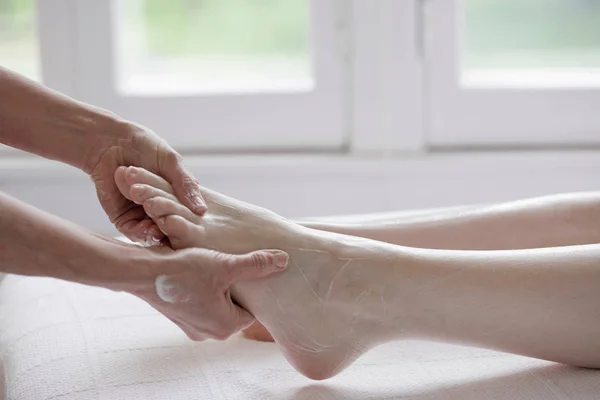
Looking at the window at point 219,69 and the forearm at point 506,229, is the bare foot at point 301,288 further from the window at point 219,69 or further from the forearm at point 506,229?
the window at point 219,69

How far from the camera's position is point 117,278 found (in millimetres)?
965

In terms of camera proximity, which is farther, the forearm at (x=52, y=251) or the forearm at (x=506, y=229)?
the forearm at (x=506, y=229)

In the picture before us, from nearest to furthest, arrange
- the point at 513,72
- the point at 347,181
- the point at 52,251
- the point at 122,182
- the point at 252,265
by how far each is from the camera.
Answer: the point at 52,251 → the point at 252,265 → the point at 122,182 → the point at 347,181 → the point at 513,72

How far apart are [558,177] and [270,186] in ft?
2.17

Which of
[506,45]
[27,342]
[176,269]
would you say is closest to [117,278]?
[176,269]

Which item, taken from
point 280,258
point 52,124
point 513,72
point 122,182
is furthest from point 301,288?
point 513,72

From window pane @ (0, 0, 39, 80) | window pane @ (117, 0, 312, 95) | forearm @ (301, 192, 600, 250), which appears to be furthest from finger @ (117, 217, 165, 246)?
window pane @ (0, 0, 39, 80)

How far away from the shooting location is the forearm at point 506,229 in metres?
1.24

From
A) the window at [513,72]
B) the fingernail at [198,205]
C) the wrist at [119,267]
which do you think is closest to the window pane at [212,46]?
the window at [513,72]

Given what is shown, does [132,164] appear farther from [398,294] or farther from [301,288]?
[398,294]

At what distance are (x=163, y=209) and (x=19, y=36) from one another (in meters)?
1.13

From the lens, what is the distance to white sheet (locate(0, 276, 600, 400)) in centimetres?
100

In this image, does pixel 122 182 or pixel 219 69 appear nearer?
pixel 122 182

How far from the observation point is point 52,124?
1.20 m
